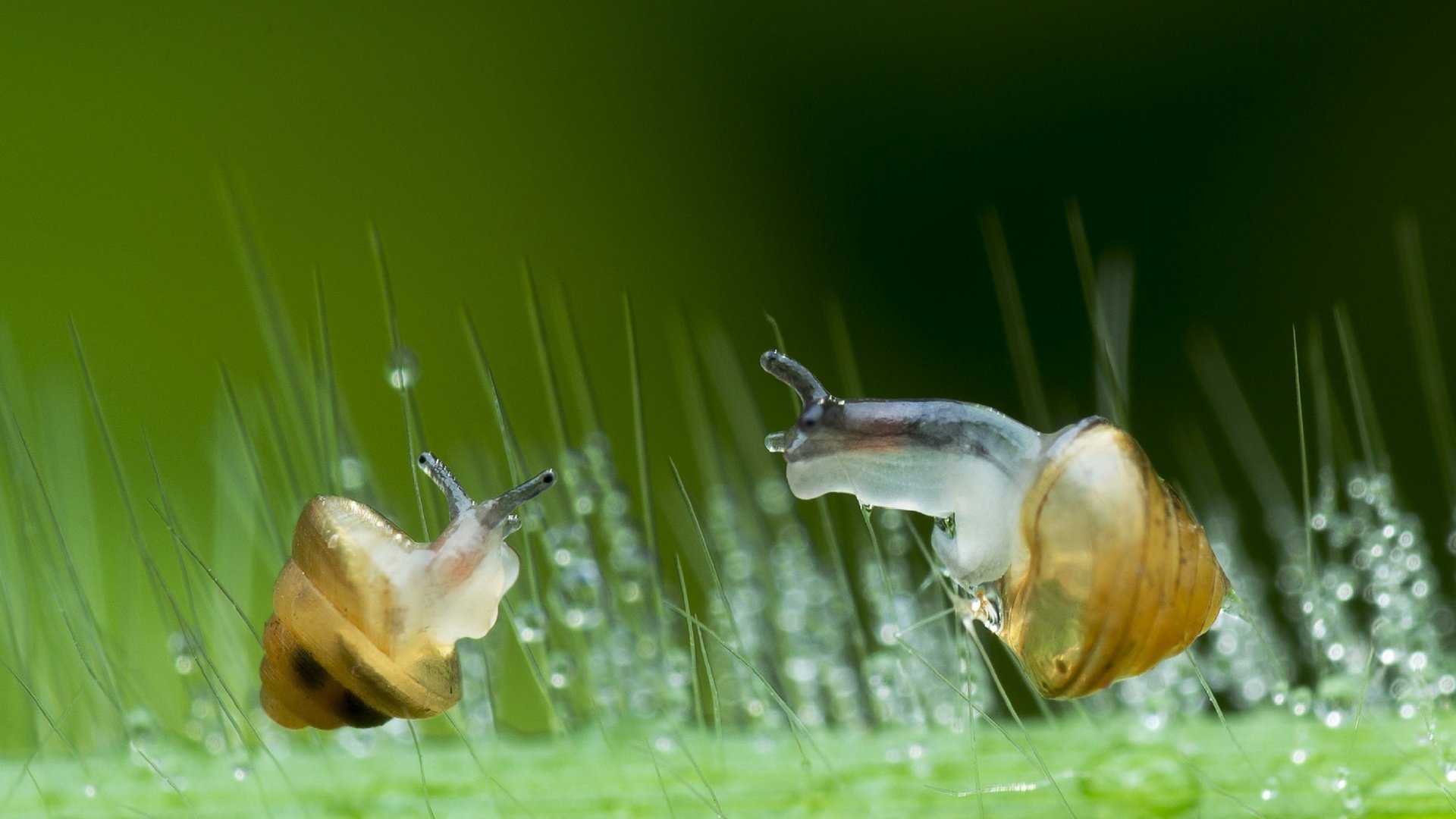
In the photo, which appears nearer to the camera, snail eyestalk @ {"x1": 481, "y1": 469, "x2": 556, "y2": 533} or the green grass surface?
snail eyestalk @ {"x1": 481, "y1": 469, "x2": 556, "y2": 533}

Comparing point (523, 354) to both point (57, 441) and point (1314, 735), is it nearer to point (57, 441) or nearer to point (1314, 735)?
point (57, 441)

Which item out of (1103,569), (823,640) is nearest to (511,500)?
(1103,569)

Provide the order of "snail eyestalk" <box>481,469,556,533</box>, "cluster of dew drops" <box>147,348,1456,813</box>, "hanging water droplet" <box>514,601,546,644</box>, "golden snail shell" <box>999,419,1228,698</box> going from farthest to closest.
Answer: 1. "cluster of dew drops" <box>147,348,1456,813</box>
2. "hanging water droplet" <box>514,601,546,644</box>
3. "snail eyestalk" <box>481,469,556,533</box>
4. "golden snail shell" <box>999,419,1228,698</box>

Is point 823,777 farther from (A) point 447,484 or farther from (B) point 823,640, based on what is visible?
(A) point 447,484

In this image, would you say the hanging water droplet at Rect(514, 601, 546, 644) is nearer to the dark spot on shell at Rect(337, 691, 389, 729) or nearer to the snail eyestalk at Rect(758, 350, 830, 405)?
the dark spot on shell at Rect(337, 691, 389, 729)

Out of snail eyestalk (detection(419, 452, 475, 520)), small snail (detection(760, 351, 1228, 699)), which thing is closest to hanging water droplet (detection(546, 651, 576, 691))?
snail eyestalk (detection(419, 452, 475, 520))

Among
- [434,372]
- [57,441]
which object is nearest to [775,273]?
[434,372]
